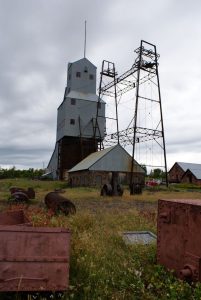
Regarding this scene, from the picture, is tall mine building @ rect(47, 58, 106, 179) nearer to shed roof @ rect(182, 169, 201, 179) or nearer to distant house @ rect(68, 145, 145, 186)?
distant house @ rect(68, 145, 145, 186)

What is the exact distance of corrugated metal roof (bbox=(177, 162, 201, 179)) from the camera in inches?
2262

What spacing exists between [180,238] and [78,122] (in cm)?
4001

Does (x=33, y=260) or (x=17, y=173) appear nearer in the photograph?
(x=33, y=260)

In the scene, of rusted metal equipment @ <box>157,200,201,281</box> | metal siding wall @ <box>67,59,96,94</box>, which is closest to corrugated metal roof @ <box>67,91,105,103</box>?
metal siding wall @ <box>67,59,96,94</box>

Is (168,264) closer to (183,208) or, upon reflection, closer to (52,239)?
(183,208)

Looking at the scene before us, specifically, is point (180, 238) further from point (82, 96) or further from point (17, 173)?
point (17, 173)

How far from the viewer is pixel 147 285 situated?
15.3 ft

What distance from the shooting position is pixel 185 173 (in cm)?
6016

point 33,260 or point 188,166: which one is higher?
point 188,166

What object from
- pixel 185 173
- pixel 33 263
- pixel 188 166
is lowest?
pixel 33 263

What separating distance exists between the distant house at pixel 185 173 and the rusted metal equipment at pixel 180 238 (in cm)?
5285

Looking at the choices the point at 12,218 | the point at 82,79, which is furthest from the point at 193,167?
the point at 12,218

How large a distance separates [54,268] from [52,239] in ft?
Result: 1.12

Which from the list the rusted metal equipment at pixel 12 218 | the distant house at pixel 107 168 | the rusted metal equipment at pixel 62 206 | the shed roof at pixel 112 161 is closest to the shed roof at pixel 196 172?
the distant house at pixel 107 168
